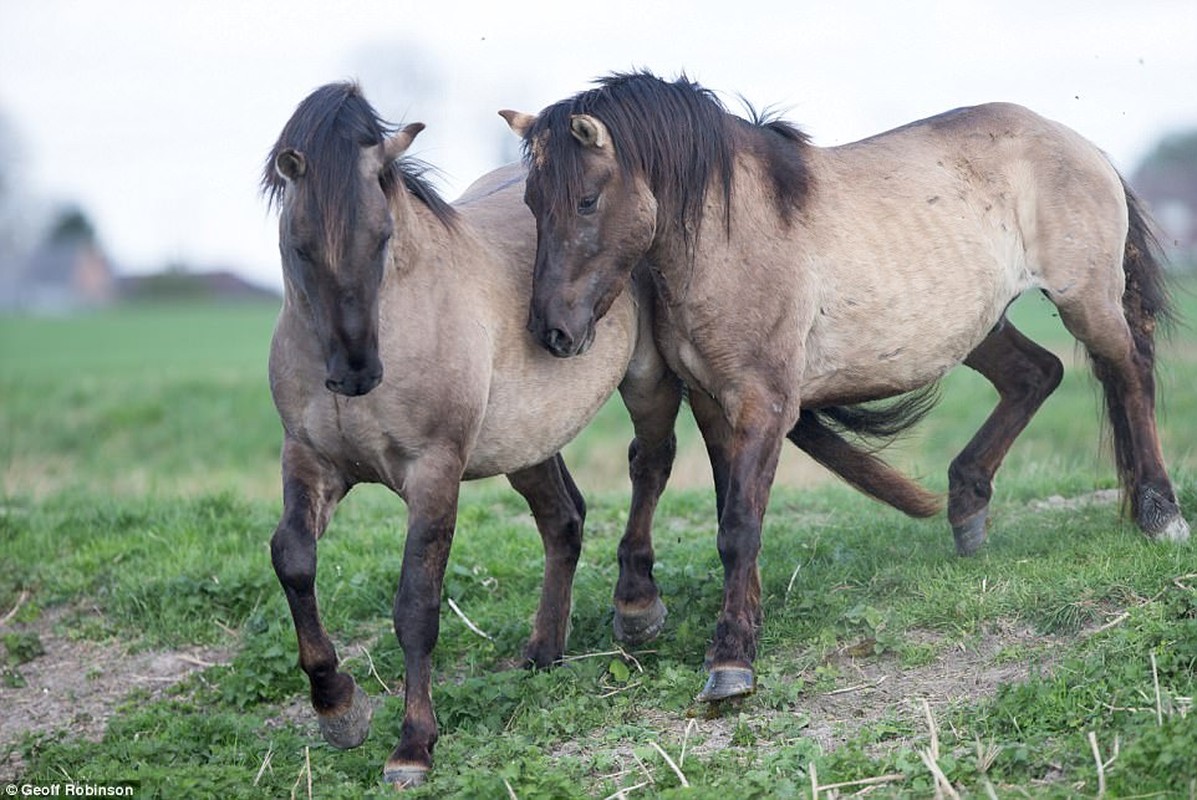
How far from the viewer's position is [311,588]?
16.8ft

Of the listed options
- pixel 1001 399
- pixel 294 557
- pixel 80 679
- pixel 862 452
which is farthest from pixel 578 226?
pixel 80 679

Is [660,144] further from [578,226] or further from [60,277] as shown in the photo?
[60,277]

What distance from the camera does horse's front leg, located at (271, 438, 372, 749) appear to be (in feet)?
16.6

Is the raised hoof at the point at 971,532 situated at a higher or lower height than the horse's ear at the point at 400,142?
lower

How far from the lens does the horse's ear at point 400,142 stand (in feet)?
16.1

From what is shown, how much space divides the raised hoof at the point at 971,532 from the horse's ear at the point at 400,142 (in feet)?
11.2

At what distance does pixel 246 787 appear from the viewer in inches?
189

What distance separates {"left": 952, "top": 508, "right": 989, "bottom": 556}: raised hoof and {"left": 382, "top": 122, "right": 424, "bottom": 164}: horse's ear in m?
3.42

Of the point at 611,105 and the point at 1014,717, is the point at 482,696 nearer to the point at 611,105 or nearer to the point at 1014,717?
the point at 1014,717

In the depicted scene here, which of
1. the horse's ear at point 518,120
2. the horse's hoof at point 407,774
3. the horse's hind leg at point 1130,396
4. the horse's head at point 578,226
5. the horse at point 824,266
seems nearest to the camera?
the horse's hoof at point 407,774

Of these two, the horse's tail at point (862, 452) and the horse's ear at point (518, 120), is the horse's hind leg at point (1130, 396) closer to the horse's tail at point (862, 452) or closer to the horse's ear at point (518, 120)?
the horse's tail at point (862, 452)

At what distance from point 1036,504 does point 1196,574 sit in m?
2.41

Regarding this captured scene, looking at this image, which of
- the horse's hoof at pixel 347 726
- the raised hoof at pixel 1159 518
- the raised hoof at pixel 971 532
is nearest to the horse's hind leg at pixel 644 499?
the horse's hoof at pixel 347 726

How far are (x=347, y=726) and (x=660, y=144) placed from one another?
103 inches
